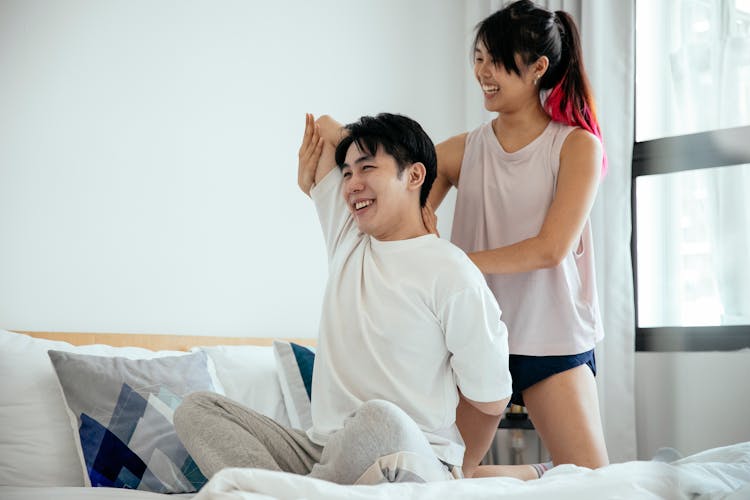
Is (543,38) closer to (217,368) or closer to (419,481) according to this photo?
(419,481)

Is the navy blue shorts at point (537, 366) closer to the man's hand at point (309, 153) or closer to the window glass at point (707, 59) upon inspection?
the man's hand at point (309, 153)

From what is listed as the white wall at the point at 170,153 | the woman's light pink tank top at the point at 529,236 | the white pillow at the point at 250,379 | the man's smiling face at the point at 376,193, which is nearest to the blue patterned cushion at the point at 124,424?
the white pillow at the point at 250,379

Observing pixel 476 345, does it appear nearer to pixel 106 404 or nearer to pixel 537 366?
pixel 537 366

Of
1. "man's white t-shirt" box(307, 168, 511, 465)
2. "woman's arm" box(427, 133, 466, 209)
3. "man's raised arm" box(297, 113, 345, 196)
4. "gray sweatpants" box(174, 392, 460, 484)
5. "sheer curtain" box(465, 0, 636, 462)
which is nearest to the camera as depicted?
"gray sweatpants" box(174, 392, 460, 484)

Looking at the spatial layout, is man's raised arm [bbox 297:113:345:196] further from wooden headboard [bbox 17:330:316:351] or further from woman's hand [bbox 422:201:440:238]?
wooden headboard [bbox 17:330:316:351]

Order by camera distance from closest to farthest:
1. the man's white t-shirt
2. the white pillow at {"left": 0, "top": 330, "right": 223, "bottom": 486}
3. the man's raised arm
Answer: the man's white t-shirt → the man's raised arm → the white pillow at {"left": 0, "top": 330, "right": 223, "bottom": 486}

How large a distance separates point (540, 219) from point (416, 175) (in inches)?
11.7

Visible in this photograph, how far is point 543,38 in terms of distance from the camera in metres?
1.62

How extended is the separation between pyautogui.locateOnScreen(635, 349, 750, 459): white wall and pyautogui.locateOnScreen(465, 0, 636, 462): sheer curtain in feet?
8.00

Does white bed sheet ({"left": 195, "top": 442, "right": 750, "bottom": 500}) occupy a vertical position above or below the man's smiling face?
below

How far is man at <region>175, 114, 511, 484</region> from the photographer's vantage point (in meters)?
1.12

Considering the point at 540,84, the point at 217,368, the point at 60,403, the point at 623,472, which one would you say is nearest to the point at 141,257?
the point at 217,368

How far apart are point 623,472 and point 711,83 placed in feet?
2.31

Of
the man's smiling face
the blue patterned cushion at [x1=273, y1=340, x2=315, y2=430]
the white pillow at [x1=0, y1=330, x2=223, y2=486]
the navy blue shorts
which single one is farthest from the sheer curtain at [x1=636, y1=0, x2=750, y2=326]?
the blue patterned cushion at [x1=273, y1=340, x2=315, y2=430]
